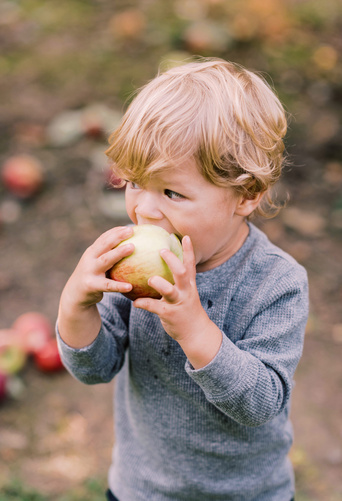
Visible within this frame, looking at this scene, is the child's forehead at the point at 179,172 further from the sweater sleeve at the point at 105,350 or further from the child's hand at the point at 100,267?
the sweater sleeve at the point at 105,350

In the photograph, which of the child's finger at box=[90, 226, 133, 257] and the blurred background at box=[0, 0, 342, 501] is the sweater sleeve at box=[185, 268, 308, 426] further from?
the blurred background at box=[0, 0, 342, 501]

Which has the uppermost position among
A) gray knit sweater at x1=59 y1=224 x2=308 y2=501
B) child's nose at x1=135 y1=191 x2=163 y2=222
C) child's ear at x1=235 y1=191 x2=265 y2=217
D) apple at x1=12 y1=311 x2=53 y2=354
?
child's nose at x1=135 y1=191 x2=163 y2=222

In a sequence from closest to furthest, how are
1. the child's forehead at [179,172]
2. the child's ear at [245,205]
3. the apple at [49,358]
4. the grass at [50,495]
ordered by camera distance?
1. the child's forehead at [179,172]
2. the child's ear at [245,205]
3. the grass at [50,495]
4. the apple at [49,358]

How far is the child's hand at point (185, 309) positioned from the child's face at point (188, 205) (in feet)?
0.43

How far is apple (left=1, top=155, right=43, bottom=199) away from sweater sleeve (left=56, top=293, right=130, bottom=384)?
2442 mm

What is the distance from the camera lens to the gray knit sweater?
45.4 inches

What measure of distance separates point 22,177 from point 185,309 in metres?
2.88

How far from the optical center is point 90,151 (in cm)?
406

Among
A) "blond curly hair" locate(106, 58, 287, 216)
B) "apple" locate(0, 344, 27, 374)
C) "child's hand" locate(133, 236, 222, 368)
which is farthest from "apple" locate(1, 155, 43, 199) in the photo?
"child's hand" locate(133, 236, 222, 368)

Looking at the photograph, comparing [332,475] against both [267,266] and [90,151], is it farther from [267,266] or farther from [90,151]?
[90,151]

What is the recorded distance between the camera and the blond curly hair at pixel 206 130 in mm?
1131

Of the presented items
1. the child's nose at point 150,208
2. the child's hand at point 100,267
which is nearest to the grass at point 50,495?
the child's hand at point 100,267

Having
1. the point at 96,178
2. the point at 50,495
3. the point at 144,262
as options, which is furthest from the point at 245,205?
the point at 96,178

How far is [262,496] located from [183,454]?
0.86 feet
